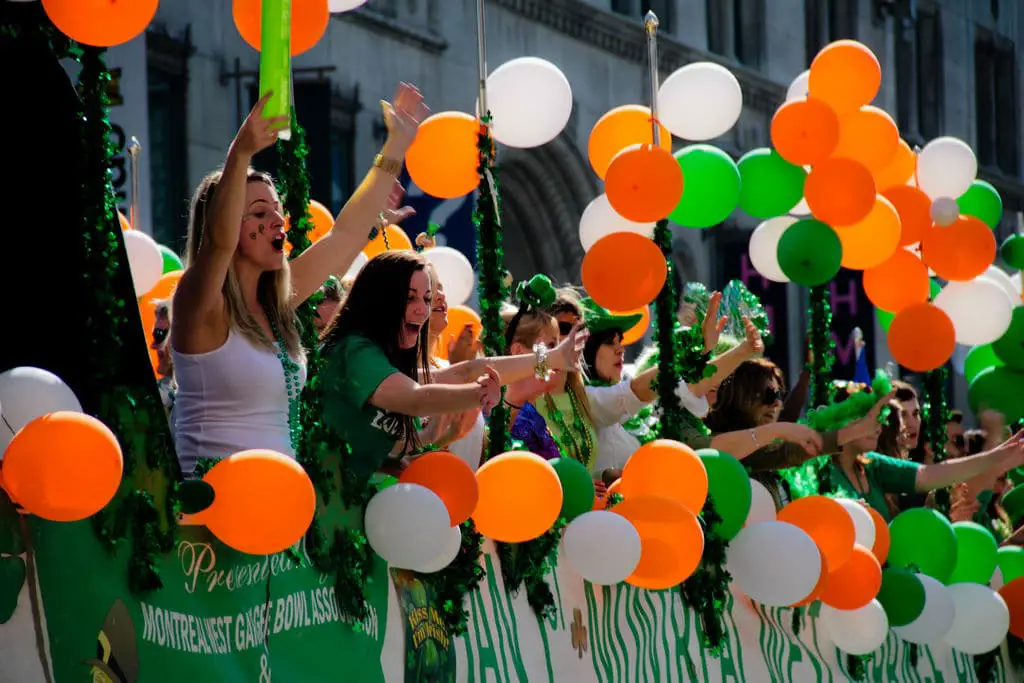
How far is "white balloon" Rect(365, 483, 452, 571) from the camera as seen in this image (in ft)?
15.9

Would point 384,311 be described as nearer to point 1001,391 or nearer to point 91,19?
point 91,19

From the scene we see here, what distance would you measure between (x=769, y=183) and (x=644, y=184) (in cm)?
103

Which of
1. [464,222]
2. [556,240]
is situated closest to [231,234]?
[464,222]

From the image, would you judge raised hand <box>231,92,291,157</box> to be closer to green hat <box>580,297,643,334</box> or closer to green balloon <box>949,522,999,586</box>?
green hat <box>580,297,643,334</box>

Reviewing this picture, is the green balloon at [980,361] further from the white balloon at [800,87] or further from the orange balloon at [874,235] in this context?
the white balloon at [800,87]

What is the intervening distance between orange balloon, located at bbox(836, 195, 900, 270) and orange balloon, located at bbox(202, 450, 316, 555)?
12.5 feet

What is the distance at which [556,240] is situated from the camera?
52.9 feet

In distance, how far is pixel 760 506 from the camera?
21.6ft

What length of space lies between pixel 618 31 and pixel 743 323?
9.88m

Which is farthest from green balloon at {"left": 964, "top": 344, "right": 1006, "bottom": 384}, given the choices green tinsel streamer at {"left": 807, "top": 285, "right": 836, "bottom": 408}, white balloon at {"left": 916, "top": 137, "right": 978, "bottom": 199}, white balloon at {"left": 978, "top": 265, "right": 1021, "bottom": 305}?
green tinsel streamer at {"left": 807, "top": 285, "right": 836, "bottom": 408}

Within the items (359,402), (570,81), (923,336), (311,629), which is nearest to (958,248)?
(923,336)

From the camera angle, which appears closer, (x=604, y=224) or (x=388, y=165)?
(x=388, y=165)

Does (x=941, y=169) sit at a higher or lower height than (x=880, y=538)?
higher

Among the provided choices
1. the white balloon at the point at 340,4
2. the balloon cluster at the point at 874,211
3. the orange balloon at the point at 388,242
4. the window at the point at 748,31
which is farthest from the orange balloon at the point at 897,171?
the window at the point at 748,31
